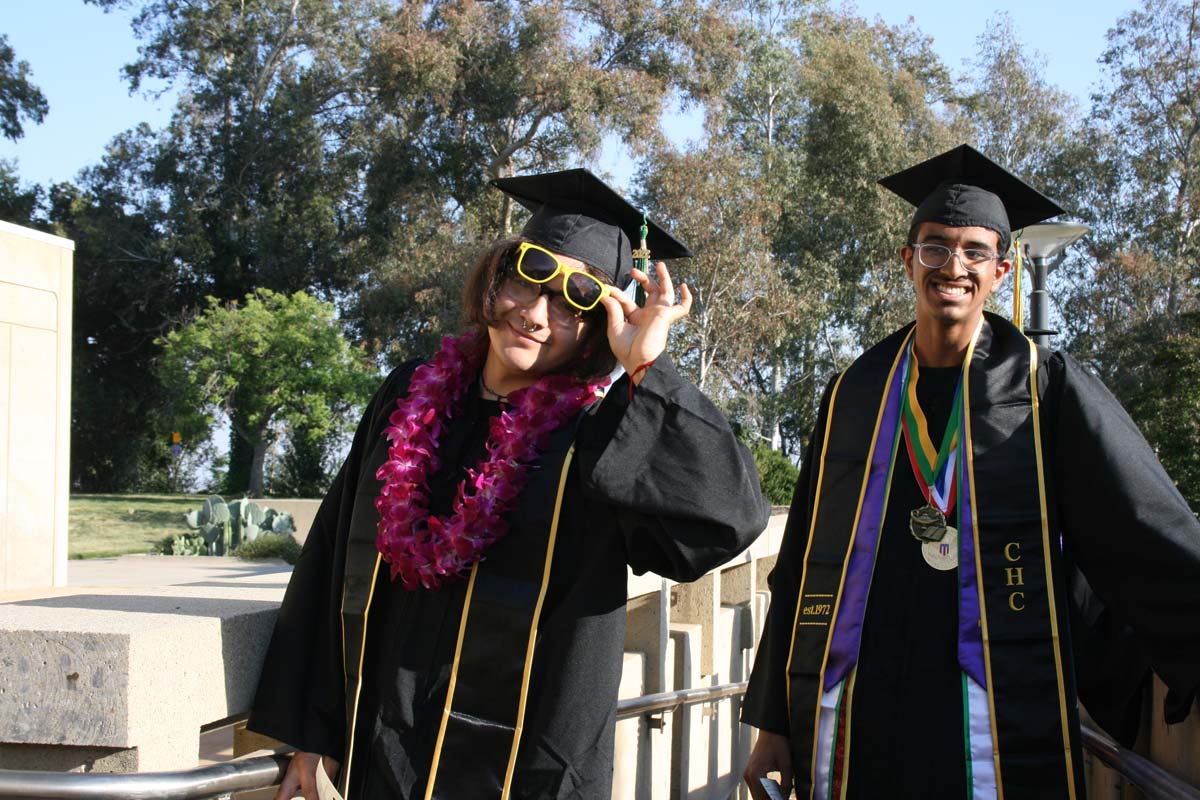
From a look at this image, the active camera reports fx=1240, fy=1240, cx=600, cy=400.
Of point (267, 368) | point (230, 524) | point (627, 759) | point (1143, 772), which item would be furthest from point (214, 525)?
point (1143, 772)

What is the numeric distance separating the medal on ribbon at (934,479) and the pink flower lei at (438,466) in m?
0.78

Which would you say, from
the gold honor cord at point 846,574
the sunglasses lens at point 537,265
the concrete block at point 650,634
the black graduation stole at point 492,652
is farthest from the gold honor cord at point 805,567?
the concrete block at point 650,634

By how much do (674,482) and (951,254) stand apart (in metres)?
1.04

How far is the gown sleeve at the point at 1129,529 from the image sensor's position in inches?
95.2

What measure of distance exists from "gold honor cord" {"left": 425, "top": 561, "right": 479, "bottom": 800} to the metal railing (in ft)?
1.00

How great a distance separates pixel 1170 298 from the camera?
31.2m

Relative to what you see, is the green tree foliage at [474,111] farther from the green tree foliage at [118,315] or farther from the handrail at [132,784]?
the handrail at [132,784]

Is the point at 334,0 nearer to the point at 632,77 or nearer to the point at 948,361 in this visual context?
the point at 632,77

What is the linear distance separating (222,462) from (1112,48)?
26236mm

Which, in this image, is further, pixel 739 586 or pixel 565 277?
pixel 739 586

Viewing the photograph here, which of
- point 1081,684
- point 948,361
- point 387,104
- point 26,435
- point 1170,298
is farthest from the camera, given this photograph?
point 1170,298

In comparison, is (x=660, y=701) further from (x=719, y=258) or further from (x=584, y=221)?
(x=719, y=258)

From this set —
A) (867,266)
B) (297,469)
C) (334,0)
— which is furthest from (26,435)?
(334,0)

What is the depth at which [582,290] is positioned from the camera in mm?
2543
